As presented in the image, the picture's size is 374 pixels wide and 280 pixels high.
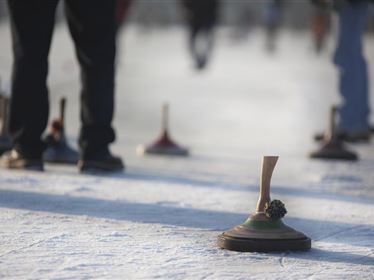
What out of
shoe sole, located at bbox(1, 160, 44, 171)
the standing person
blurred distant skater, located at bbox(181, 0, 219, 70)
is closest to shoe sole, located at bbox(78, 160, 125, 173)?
the standing person

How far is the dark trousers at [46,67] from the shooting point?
22.7ft

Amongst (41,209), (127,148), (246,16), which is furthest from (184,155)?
(246,16)

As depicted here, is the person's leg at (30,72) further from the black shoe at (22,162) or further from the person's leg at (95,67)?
the person's leg at (95,67)

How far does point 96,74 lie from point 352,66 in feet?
12.7

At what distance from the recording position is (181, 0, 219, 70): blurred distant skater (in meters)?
24.9

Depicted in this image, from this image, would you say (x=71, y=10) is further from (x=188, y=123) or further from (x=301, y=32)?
(x=301, y=32)

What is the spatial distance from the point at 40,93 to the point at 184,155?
228 centimetres

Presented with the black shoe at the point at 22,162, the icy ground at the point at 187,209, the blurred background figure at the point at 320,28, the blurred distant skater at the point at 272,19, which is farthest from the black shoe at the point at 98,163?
the blurred distant skater at the point at 272,19

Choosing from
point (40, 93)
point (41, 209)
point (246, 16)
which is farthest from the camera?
→ point (246, 16)

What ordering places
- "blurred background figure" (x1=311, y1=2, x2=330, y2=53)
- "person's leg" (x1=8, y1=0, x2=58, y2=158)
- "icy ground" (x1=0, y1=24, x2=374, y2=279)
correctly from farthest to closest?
1. "blurred background figure" (x1=311, y1=2, x2=330, y2=53)
2. "person's leg" (x1=8, y1=0, x2=58, y2=158)
3. "icy ground" (x1=0, y1=24, x2=374, y2=279)

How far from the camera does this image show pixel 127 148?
9664 millimetres

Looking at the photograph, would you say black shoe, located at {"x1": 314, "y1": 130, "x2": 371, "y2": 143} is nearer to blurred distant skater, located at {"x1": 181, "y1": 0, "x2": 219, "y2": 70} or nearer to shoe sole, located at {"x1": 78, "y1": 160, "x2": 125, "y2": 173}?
shoe sole, located at {"x1": 78, "y1": 160, "x2": 125, "y2": 173}

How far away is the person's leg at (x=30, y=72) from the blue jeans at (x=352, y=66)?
406cm

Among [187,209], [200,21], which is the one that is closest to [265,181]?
[187,209]
